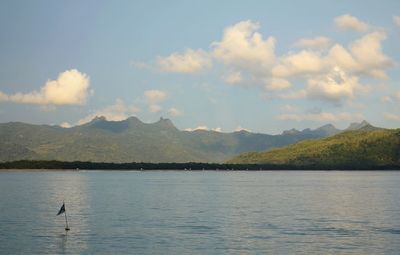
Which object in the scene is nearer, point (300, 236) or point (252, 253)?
point (252, 253)

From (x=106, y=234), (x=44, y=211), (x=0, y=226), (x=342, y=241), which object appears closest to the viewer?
(x=342, y=241)

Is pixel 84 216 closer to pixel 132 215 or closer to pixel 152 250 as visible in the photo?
pixel 132 215

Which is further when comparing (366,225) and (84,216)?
(84,216)

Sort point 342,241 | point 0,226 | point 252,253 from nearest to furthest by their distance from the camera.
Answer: point 252,253, point 342,241, point 0,226

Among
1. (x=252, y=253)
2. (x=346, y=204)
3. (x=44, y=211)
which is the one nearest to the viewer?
(x=252, y=253)

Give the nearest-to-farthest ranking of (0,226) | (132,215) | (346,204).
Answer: (0,226)
(132,215)
(346,204)

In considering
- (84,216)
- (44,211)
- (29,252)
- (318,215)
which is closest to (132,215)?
(84,216)

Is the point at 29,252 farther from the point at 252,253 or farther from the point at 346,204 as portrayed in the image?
the point at 346,204

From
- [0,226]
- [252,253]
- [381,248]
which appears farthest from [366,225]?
[0,226]

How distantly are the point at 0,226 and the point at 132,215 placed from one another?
21.8 m

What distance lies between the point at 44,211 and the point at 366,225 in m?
52.5

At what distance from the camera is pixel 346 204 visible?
375 feet

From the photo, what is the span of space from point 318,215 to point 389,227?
1634cm

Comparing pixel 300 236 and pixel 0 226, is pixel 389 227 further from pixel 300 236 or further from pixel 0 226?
pixel 0 226
